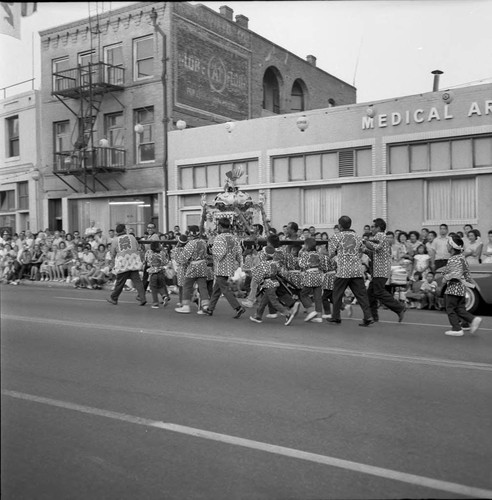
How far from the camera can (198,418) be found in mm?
4910

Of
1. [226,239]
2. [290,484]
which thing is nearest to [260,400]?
[290,484]

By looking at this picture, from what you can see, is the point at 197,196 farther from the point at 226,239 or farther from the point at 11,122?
the point at 11,122

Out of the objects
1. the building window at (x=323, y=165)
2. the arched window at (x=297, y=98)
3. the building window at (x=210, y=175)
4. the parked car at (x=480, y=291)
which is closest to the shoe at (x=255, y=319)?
the parked car at (x=480, y=291)

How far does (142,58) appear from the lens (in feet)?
20.2

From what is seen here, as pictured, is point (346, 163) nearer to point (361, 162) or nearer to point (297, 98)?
point (361, 162)

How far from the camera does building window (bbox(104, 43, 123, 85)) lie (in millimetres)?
5242

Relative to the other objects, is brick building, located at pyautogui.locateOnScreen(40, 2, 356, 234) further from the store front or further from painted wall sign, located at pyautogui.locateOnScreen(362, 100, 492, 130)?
painted wall sign, located at pyautogui.locateOnScreen(362, 100, 492, 130)

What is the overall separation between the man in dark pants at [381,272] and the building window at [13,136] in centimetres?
751

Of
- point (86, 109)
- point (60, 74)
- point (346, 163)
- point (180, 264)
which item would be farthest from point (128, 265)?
point (346, 163)

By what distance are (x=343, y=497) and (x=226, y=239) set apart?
794 cm

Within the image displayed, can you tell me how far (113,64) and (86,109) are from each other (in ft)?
1.91

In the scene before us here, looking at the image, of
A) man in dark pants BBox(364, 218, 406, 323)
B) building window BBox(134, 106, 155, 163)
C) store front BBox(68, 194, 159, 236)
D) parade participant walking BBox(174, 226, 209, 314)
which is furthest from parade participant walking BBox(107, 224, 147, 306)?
man in dark pants BBox(364, 218, 406, 323)

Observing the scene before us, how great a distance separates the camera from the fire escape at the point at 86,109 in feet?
15.3

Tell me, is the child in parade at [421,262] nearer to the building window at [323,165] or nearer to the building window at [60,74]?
the building window at [323,165]
